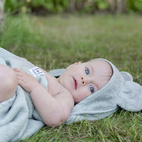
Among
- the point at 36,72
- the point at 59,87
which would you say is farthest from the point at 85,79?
the point at 36,72

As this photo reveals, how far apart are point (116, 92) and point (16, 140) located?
0.91 metres

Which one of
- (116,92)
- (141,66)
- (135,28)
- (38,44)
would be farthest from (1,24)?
(135,28)

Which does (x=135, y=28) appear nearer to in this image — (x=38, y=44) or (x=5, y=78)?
(x=38, y=44)

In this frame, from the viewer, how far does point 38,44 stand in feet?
13.0

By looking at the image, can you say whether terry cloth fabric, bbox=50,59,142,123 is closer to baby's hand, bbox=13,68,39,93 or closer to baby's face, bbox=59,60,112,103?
baby's face, bbox=59,60,112,103

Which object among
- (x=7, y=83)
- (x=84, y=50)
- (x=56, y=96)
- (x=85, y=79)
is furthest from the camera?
(x=84, y=50)

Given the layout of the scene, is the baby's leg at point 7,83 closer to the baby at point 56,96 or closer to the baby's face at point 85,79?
the baby at point 56,96

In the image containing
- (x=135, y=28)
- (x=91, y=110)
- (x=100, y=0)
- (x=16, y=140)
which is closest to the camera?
(x=16, y=140)

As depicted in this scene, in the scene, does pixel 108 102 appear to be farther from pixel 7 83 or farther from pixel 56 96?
pixel 7 83

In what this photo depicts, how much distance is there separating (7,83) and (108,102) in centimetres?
86

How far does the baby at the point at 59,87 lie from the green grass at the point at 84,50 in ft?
0.42

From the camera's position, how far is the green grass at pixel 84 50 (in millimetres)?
1755

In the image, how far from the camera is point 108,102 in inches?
82.4

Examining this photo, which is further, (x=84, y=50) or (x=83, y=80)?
(x=84, y=50)
